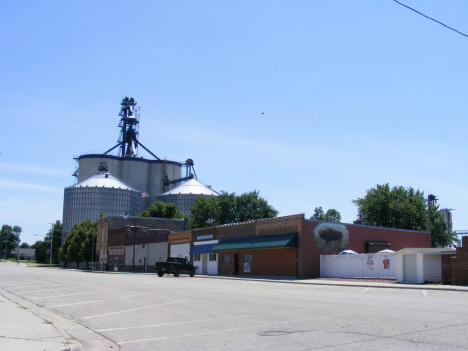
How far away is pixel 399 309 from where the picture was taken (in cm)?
1426

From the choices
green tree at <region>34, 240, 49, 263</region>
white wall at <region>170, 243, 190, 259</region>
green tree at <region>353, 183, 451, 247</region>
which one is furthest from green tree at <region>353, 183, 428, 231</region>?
green tree at <region>34, 240, 49, 263</region>

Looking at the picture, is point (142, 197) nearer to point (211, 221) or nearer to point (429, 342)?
point (211, 221)

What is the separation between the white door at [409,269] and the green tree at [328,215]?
7118 cm

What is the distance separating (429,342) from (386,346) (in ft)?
3.03

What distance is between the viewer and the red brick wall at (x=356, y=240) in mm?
41344

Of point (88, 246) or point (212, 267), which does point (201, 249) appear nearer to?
point (212, 267)

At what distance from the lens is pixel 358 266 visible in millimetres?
38188

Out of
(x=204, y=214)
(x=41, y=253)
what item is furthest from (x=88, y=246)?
(x=41, y=253)

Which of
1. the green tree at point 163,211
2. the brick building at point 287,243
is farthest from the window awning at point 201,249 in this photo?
the green tree at point 163,211

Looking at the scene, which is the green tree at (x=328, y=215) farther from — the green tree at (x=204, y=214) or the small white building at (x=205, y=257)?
the small white building at (x=205, y=257)

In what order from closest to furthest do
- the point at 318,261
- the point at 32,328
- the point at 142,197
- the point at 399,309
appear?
1. the point at 32,328
2. the point at 399,309
3. the point at 318,261
4. the point at 142,197

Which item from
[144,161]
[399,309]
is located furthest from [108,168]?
[399,309]

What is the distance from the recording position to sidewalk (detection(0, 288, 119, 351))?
8.83 metres

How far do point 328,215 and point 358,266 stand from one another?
234 ft
